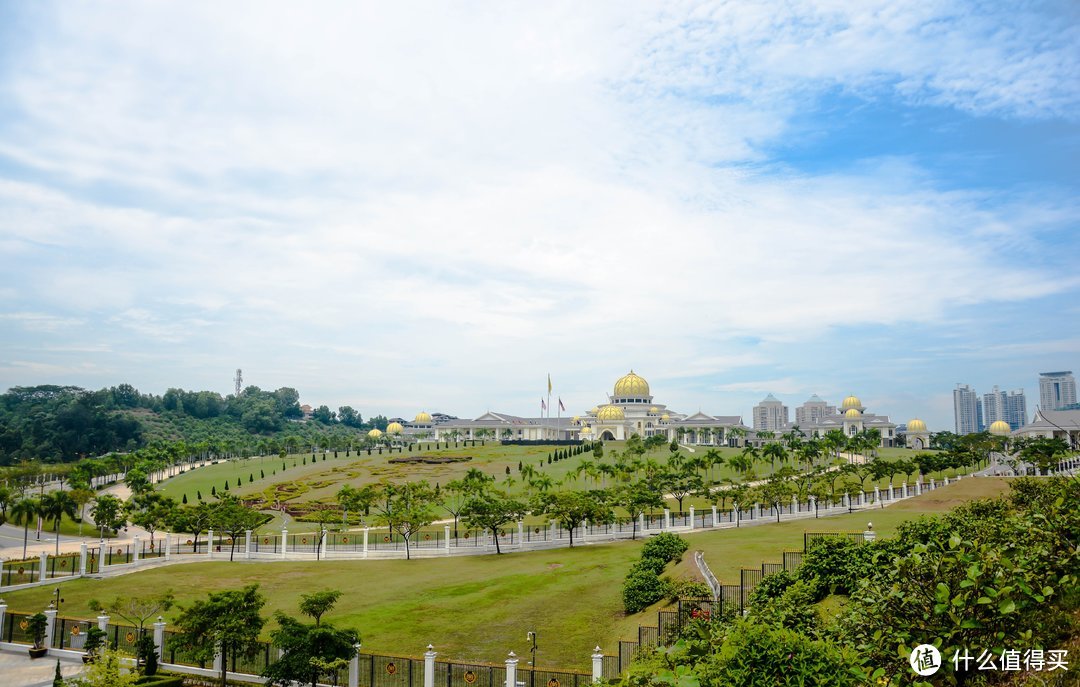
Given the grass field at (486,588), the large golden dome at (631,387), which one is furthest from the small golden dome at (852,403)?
the grass field at (486,588)

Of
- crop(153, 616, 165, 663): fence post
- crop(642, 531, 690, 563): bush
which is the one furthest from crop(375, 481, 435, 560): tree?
crop(642, 531, 690, 563): bush

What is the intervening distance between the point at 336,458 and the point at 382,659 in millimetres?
115615

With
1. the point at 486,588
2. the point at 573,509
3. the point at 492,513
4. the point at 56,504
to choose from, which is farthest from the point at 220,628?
the point at 56,504

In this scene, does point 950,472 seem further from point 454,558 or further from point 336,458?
point 336,458

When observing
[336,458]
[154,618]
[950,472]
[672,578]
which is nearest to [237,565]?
[154,618]

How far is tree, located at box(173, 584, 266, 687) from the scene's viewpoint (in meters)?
28.6

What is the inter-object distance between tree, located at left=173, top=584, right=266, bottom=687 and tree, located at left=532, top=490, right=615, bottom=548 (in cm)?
3229

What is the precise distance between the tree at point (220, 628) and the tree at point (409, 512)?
29277 millimetres

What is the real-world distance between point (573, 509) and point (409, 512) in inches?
620

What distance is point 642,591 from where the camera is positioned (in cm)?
3409

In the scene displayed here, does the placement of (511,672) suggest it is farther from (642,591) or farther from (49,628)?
(49,628)

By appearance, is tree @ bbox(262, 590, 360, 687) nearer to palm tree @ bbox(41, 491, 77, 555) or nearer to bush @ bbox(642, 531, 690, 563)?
bush @ bbox(642, 531, 690, 563)

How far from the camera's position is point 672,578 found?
115 feet

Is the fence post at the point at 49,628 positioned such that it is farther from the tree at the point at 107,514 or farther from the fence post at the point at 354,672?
the tree at the point at 107,514
